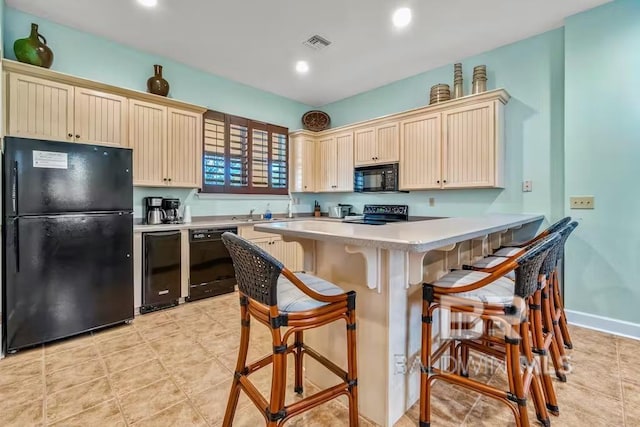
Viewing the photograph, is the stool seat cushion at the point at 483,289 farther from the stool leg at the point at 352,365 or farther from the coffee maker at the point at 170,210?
the coffee maker at the point at 170,210

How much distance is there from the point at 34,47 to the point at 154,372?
2993 mm

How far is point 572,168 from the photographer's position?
2.76 m

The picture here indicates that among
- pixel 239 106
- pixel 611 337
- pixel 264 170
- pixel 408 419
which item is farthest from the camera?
pixel 264 170

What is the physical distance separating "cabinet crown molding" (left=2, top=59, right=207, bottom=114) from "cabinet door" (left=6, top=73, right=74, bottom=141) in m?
0.04

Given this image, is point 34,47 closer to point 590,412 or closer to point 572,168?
point 590,412

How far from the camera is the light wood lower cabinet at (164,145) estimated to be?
3160 millimetres

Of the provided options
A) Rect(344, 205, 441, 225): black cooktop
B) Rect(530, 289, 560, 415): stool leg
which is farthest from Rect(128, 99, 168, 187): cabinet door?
Rect(530, 289, 560, 415): stool leg

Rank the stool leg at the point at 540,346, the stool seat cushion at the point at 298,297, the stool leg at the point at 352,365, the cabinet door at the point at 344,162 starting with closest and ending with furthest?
the stool seat cushion at the point at 298,297, the stool leg at the point at 352,365, the stool leg at the point at 540,346, the cabinet door at the point at 344,162

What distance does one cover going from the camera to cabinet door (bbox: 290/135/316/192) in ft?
15.8

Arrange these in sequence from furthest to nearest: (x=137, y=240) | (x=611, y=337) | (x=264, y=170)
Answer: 1. (x=264, y=170)
2. (x=137, y=240)
3. (x=611, y=337)

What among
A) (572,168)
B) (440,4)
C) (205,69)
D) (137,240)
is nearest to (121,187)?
(137,240)

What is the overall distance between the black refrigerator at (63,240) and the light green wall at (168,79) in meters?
0.83

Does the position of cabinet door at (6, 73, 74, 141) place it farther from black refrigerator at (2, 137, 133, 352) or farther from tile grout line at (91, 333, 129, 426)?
tile grout line at (91, 333, 129, 426)

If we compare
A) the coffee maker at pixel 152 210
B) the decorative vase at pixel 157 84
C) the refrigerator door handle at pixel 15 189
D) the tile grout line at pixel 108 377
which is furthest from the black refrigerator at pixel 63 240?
the decorative vase at pixel 157 84
